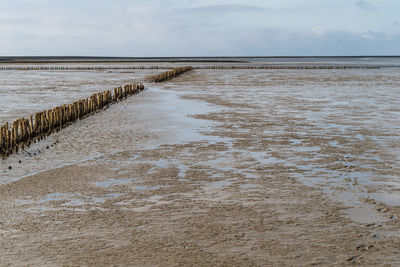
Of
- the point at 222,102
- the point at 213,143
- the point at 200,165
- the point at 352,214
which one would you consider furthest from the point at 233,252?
the point at 222,102

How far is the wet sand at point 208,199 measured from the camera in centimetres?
595

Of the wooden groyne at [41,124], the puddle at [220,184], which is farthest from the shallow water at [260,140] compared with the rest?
the wooden groyne at [41,124]

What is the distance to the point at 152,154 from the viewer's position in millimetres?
12258

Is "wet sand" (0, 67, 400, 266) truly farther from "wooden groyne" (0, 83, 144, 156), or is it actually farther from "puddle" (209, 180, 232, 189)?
"wooden groyne" (0, 83, 144, 156)

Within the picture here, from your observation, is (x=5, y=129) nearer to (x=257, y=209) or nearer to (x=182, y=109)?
(x=257, y=209)

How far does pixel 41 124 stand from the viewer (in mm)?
15953

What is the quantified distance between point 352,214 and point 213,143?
6.73m

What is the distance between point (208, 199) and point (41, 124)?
9.73 meters

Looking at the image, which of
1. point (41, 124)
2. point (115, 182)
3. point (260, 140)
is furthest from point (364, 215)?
point (41, 124)

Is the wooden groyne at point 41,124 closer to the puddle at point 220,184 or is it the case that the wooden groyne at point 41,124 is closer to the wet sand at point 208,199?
the wet sand at point 208,199

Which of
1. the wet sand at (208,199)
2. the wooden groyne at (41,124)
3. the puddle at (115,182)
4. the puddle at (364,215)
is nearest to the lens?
the wet sand at (208,199)

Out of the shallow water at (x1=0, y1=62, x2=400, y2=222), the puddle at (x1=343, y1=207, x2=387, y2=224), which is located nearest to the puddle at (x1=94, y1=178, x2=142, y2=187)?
the shallow water at (x1=0, y1=62, x2=400, y2=222)

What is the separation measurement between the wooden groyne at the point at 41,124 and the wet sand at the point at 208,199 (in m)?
0.70

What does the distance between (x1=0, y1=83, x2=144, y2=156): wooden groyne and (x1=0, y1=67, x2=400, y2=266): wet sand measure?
70 centimetres
